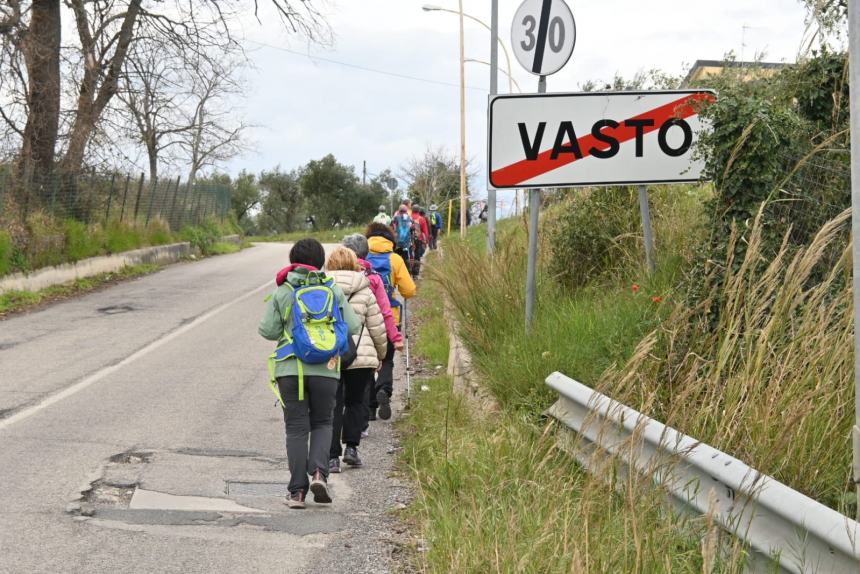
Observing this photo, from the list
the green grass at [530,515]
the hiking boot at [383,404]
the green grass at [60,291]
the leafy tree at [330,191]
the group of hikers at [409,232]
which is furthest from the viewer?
the leafy tree at [330,191]

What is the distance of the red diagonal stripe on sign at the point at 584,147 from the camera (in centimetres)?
861

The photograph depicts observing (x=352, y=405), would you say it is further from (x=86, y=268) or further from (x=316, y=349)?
(x=86, y=268)

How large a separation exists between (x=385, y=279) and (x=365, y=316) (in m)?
1.95

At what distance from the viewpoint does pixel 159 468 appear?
8.06 m

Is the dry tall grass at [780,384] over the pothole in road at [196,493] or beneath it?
over

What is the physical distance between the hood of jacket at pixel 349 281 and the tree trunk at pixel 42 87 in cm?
1701

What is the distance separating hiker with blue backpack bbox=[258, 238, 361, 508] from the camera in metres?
7.27

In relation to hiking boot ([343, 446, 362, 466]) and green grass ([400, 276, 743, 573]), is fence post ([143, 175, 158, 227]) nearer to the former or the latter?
hiking boot ([343, 446, 362, 466])

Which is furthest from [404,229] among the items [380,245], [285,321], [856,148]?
[856,148]

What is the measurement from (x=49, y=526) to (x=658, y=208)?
6.29 metres

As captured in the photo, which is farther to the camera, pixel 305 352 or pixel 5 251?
pixel 5 251

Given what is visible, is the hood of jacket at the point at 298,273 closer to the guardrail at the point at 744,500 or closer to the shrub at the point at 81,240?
the guardrail at the point at 744,500

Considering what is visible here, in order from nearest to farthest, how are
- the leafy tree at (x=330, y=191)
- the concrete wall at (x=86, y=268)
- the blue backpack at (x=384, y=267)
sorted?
1. the blue backpack at (x=384, y=267)
2. the concrete wall at (x=86, y=268)
3. the leafy tree at (x=330, y=191)

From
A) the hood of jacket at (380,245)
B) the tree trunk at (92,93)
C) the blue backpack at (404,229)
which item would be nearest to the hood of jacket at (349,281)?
the hood of jacket at (380,245)
